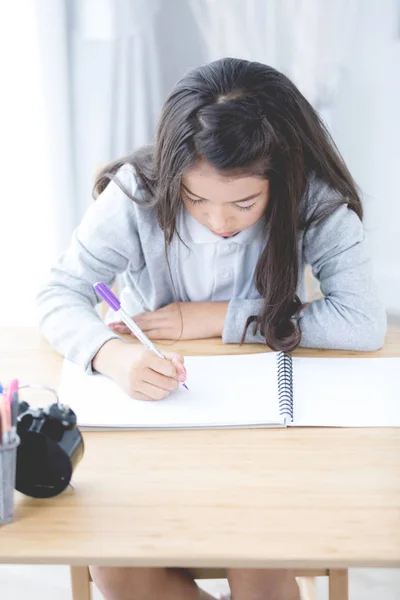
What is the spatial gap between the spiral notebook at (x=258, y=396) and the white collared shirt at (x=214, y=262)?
0.24 meters

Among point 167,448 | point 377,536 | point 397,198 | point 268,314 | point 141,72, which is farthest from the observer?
point 397,198

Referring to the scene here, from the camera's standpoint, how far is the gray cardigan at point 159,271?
1.22 m

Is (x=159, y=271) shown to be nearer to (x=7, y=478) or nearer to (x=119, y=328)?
(x=119, y=328)

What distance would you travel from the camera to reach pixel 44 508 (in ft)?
2.79

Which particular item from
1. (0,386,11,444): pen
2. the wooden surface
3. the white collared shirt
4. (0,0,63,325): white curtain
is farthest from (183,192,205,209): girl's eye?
(0,0,63,325): white curtain

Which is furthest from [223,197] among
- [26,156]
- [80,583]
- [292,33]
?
[292,33]

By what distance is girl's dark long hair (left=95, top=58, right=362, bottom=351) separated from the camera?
1.12 metres

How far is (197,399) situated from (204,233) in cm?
37

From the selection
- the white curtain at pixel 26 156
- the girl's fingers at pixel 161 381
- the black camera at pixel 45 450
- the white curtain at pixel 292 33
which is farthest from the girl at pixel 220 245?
the white curtain at pixel 292 33

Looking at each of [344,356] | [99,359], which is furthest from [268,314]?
[99,359]

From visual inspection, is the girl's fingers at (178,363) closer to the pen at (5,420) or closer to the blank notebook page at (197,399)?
the blank notebook page at (197,399)

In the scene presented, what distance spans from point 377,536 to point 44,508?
0.33 m

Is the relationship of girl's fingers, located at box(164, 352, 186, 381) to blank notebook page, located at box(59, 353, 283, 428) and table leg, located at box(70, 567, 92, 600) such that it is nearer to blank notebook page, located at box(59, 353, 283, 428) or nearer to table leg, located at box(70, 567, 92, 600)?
blank notebook page, located at box(59, 353, 283, 428)

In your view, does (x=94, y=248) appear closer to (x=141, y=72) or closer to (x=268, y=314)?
(x=268, y=314)
